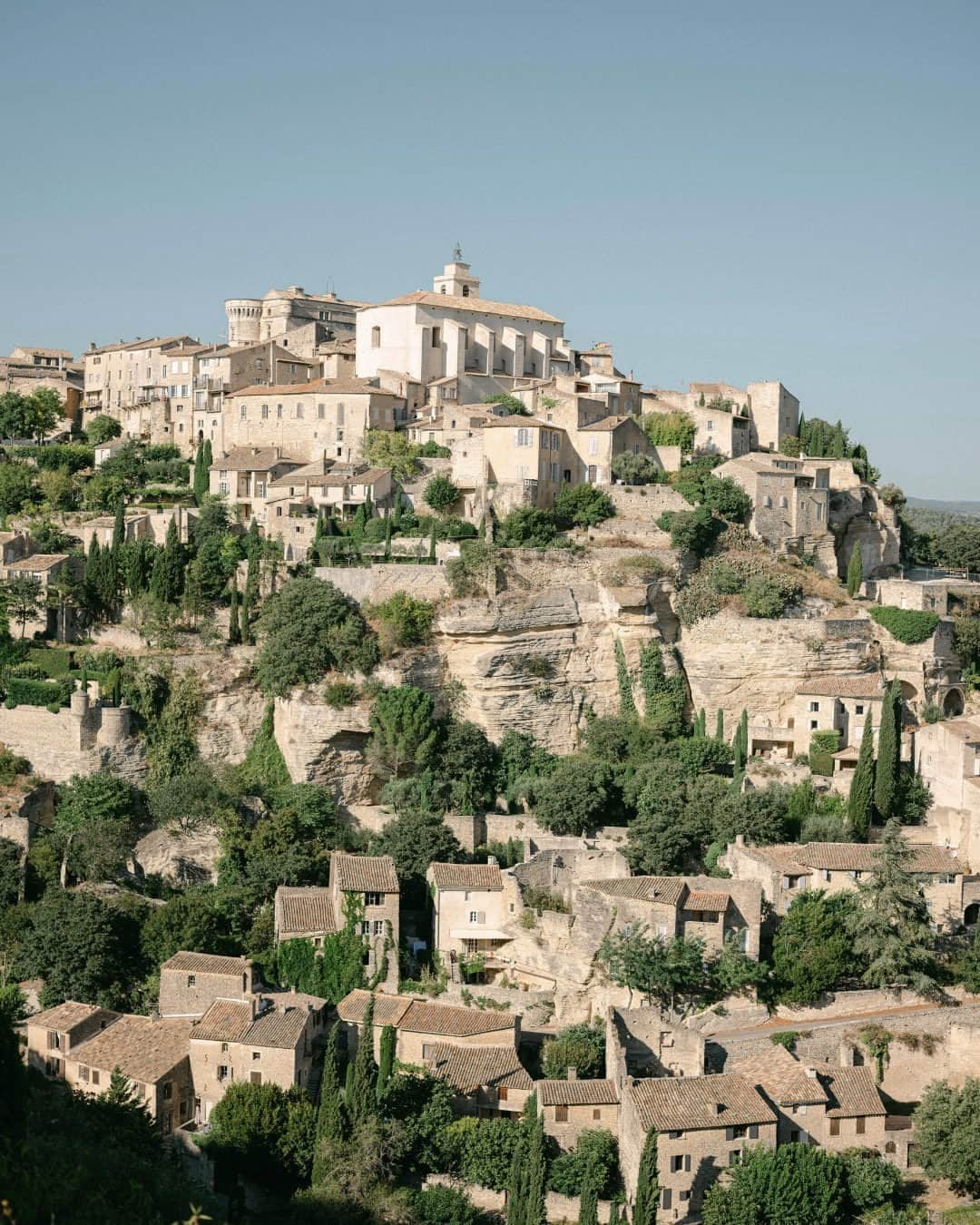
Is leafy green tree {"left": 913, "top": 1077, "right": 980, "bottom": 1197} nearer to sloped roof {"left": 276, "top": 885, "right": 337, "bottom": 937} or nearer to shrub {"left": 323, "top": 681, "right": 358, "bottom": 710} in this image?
sloped roof {"left": 276, "top": 885, "right": 337, "bottom": 937}

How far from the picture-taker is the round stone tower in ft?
230

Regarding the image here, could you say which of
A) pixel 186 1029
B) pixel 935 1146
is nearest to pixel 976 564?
pixel 935 1146

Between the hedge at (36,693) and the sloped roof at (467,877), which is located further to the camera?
the hedge at (36,693)

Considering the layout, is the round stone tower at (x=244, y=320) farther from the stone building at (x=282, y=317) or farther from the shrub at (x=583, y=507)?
the shrub at (x=583, y=507)

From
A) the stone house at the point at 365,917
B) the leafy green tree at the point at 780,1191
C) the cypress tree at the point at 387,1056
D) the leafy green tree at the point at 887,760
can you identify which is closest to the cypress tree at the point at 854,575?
the leafy green tree at the point at 887,760

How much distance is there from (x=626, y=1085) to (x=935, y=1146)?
686 centimetres

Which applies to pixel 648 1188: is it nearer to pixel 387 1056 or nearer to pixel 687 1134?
pixel 687 1134

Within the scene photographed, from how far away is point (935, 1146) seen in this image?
35.5 meters

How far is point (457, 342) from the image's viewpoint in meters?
61.8

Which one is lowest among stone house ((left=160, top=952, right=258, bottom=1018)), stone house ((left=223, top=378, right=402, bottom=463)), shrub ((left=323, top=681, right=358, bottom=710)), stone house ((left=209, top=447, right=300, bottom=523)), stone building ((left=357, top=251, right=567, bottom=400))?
stone house ((left=160, top=952, right=258, bottom=1018))

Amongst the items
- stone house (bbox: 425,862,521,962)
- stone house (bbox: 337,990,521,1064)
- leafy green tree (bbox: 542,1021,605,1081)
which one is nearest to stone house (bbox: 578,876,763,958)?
stone house (bbox: 425,862,521,962)

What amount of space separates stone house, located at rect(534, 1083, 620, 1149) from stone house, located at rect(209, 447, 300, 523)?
2482 centimetres

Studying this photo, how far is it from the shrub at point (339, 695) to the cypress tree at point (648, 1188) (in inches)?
660

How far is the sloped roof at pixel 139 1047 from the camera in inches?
1378
